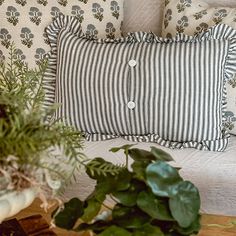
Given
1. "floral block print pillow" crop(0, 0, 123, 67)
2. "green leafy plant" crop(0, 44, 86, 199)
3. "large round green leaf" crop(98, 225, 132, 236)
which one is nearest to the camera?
"green leafy plant" crop(0, 44, 86, 199)

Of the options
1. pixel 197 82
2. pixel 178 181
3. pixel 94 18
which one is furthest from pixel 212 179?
pixel 94 18

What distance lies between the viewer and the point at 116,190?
89cm

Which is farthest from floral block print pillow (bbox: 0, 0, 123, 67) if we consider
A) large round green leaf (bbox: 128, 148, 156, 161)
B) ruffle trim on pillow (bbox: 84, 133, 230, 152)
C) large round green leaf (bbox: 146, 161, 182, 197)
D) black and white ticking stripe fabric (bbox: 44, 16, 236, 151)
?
large round green leaf (bbox: 146, 161, 182, 197)

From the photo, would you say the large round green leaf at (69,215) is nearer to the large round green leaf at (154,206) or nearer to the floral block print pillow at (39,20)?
the large round green leaf at (154,206)

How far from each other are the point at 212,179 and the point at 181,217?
0.52 metres

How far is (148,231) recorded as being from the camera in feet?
2.84

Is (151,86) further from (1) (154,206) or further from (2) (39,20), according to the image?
(1) (154,206)

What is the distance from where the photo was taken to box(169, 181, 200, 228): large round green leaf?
0.85 meters

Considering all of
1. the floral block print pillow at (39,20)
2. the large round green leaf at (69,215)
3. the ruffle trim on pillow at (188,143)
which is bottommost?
the ruffle trim on pillow at (188,143)

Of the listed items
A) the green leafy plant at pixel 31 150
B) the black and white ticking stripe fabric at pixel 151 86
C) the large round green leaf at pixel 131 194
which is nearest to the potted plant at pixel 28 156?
the green leafy plant at pixel 31 150

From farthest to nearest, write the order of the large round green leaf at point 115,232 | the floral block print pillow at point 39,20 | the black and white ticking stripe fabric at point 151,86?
the floral block print pillow at point 39,20 → the black and white ticking stripe fabric at point 151,86 → the large round green leaf at point 115,232

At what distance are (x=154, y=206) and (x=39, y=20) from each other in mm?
977

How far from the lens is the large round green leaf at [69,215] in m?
0.92

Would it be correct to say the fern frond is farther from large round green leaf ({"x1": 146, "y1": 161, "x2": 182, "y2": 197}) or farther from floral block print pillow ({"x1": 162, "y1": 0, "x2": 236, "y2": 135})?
floral block print pillow ({"x1": 162, "y1": 0, "x2": 236, "y2": 135})
